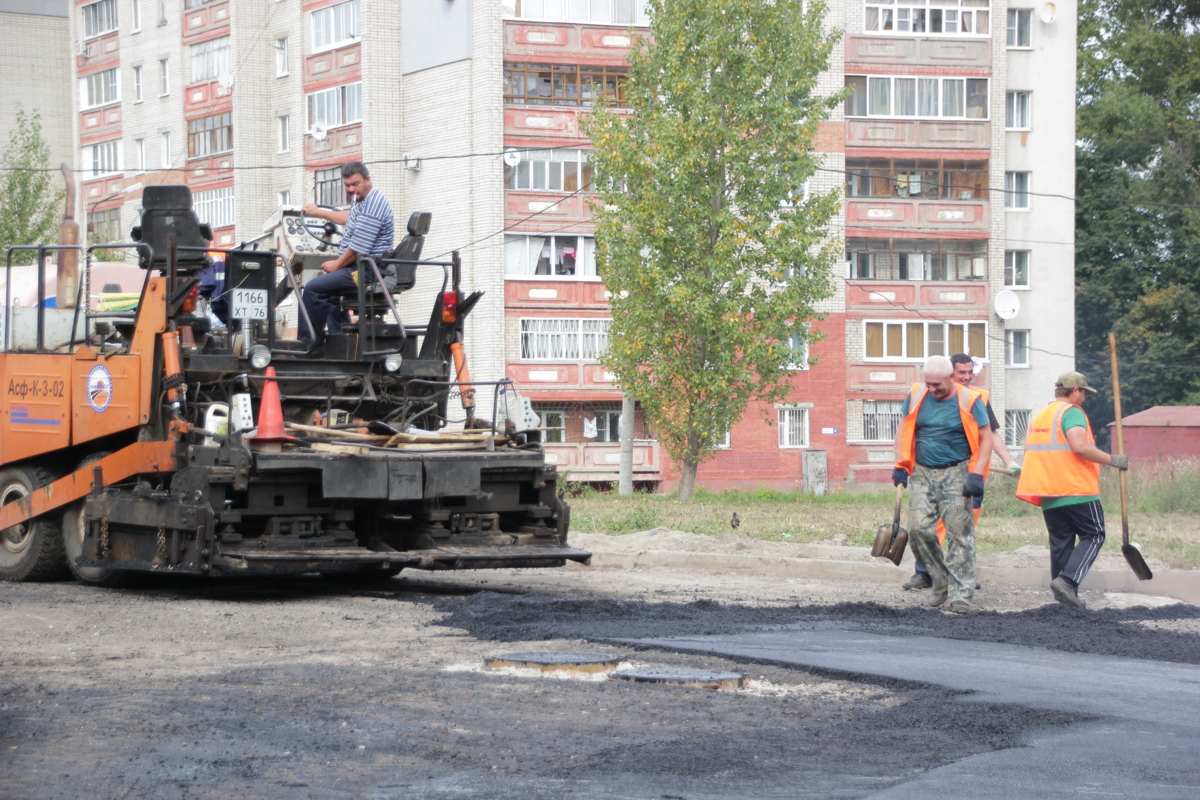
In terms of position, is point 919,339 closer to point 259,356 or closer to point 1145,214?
point 1145,214

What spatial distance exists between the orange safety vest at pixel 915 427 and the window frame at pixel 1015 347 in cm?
3741

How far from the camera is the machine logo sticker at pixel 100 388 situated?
11117 mm

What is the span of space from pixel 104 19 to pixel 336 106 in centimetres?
1350

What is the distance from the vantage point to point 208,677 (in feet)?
23.3

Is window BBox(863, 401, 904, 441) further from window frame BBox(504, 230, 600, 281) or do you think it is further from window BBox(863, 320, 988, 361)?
window frame BBox(504, 230, 600, 281)

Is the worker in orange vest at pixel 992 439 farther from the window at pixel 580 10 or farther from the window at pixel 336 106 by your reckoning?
the window at pixel 336 106

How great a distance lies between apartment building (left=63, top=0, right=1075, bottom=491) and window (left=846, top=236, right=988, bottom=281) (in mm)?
69

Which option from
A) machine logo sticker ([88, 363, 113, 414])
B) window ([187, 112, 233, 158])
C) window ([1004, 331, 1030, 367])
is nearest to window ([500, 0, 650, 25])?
window ([187, 112, 233, 158])

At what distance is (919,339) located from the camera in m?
44.8

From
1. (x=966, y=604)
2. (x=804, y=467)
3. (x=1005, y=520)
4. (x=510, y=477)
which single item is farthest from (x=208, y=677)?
(x=804, y=467)

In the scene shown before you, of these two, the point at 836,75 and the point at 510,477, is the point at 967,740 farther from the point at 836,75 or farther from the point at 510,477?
the point at 836,75

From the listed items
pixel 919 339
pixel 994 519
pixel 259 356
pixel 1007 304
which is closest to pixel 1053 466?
pixel 259 356

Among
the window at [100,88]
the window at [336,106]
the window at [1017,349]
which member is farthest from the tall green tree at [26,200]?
the window at [1017,349]

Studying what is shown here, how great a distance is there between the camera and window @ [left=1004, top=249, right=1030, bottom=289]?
46812 millimetres
